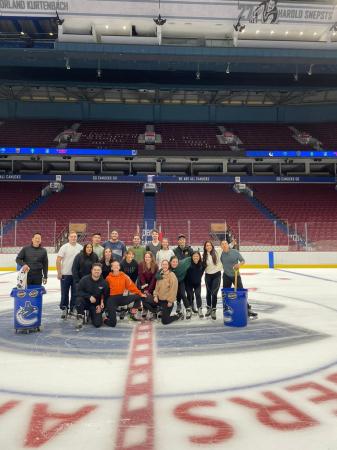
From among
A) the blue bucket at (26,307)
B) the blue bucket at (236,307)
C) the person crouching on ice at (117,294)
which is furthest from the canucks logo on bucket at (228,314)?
the blue bucket at (26,307)

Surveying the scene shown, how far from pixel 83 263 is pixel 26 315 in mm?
1320

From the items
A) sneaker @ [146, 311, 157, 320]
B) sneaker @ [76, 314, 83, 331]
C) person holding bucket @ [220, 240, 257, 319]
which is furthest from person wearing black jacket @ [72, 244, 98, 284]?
person holding bucket @ [220, 240, 257, 319]

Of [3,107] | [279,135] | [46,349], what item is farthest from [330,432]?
[3,107]

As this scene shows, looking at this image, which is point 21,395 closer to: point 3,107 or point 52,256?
point 52,256

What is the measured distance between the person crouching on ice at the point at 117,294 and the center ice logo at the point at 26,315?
3.89 feet

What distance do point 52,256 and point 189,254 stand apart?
10984mm

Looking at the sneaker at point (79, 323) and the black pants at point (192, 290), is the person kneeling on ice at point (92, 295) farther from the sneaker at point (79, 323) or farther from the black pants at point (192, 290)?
the black pants at point (192, 290)

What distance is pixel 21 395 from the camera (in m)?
3.19

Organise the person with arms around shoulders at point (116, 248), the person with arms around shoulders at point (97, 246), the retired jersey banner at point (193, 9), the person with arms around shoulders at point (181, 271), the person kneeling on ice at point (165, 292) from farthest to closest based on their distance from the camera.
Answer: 1. the retired jersey banner at point (193, 9)
2. the person with arms around shoulders at point (116, 248)
3. the person with arms around shoulders at point (97, 246)
4. the person with arms around shoulders at point (181, 271)
5. the person kneeling on ice at point (165, 292)

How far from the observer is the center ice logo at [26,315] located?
5.40 meters

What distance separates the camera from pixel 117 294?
617 cm

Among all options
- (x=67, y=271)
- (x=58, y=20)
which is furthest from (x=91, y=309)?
(x=58, y=20)

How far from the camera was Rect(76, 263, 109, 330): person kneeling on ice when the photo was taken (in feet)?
18.9

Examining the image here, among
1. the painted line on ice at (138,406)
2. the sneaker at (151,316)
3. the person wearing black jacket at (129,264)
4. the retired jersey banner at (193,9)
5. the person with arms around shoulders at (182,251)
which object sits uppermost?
the retired jersey banner at (193,9)
